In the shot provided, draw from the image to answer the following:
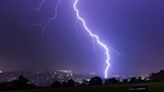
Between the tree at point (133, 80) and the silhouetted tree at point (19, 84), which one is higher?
the tree at point (133, 80)

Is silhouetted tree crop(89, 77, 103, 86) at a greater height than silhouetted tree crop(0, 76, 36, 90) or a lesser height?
greater

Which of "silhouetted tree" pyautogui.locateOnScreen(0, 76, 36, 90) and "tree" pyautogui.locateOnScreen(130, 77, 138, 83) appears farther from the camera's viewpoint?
"tree" pyautogui.locateOnScreen(130, 77, 138, 83)

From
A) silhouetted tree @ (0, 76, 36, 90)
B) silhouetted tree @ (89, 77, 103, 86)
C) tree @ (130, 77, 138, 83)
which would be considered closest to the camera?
silhouetted tree @ (0, 76, 36, 90)

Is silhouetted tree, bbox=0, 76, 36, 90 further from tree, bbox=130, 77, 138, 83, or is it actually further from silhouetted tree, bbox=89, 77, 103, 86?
tree, bbox=130, 77, 138, 83

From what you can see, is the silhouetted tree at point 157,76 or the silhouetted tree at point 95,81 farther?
the silhouetted tree at point 157,76

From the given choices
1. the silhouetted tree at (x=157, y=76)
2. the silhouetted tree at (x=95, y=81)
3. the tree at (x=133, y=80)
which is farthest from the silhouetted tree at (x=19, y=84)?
the silhouetted tree at (x=157, y=76)

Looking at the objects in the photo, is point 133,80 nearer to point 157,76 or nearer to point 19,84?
point 157,76

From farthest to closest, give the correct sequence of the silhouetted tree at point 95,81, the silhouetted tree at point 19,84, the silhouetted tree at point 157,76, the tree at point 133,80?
the silhouetted tree at point 157,76 < the tree at point 133,80 < the silhouetted tree at point 95,81 < the silhouetted tree at point 19,84

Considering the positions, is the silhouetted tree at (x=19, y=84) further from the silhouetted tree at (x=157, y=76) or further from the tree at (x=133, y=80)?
the silhouetted tree at (x=157, y=76)

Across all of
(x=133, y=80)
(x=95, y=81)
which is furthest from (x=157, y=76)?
(x=95, y=81)

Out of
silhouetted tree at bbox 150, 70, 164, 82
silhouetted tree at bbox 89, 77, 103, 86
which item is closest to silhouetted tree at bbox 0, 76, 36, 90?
silhouetted tree at bbox 89, 77, 103, 86

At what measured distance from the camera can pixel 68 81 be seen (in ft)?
180

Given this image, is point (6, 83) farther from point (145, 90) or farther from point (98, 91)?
point (145, 90)

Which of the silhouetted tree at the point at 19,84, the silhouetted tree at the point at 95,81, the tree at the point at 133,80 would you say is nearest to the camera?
the silhouetted tree at the point at 19,84
